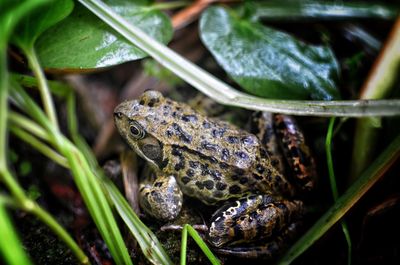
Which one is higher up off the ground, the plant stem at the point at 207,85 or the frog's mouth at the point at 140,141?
the plant stem at the point at 207,85

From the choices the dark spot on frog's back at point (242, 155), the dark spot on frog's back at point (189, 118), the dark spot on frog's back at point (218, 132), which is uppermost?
the dark spot on frog's back at point (189, 118)

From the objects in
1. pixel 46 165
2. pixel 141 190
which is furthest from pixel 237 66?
pixel 46 165

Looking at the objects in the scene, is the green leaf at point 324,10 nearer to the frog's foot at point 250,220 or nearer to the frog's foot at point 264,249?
the frog's foot at point 250,220

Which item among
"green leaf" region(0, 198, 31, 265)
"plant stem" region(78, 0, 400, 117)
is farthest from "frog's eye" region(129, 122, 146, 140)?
"green leaf" region(0, 198, 31, 265)

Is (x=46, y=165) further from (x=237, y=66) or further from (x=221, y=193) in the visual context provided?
(x=237, y=66)

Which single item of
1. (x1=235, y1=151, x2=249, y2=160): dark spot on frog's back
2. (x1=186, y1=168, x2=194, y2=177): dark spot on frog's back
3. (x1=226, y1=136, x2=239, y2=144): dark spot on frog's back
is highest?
(x1=226, y1=136, x2=239, y2=144): dark spot on frog's back

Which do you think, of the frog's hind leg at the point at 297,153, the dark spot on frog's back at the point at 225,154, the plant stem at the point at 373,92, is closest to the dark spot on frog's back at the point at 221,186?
the dark spot on frog's back at the point at 225,154

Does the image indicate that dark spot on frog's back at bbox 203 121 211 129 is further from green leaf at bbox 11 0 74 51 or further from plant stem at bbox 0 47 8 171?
plant stem at bbox 0 47 8 171
